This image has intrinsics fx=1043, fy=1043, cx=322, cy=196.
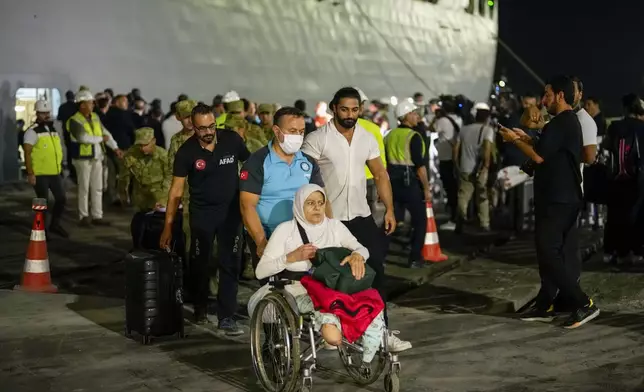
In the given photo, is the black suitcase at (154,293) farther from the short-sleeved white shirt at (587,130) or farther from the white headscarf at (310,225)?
the short-sleeved white shirt at (587,130)

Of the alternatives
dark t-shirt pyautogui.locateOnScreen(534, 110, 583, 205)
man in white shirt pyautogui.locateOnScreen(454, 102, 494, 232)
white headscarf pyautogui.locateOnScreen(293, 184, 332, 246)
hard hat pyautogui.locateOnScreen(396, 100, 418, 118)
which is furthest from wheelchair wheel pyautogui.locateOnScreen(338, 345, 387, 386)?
man in white shirt pyautogui.locateOnScreen(454, 102, 494, 232)

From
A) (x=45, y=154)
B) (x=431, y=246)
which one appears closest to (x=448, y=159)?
(x=431, y=246)

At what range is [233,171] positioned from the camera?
28.5ft

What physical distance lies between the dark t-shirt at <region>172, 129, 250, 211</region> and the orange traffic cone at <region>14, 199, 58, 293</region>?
2.76 m

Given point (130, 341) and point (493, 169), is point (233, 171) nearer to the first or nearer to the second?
point (130, 341)

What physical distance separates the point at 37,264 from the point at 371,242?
14.3 feet

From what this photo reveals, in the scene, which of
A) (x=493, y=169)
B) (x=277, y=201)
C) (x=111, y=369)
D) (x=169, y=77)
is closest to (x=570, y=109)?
(x=277, y=201)

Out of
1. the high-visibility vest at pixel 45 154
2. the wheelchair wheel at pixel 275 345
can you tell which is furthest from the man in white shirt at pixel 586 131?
the high-visibility vest at pixel 45 154

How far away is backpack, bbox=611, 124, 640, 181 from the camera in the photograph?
11742 millimetres

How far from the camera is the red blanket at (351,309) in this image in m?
6.15

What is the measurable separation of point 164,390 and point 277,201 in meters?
1.55

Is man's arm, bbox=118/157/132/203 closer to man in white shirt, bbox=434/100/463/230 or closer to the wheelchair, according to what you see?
the wheelchair

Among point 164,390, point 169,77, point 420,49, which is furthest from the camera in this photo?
point 420,49

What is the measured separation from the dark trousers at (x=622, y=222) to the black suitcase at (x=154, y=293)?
232 inches
